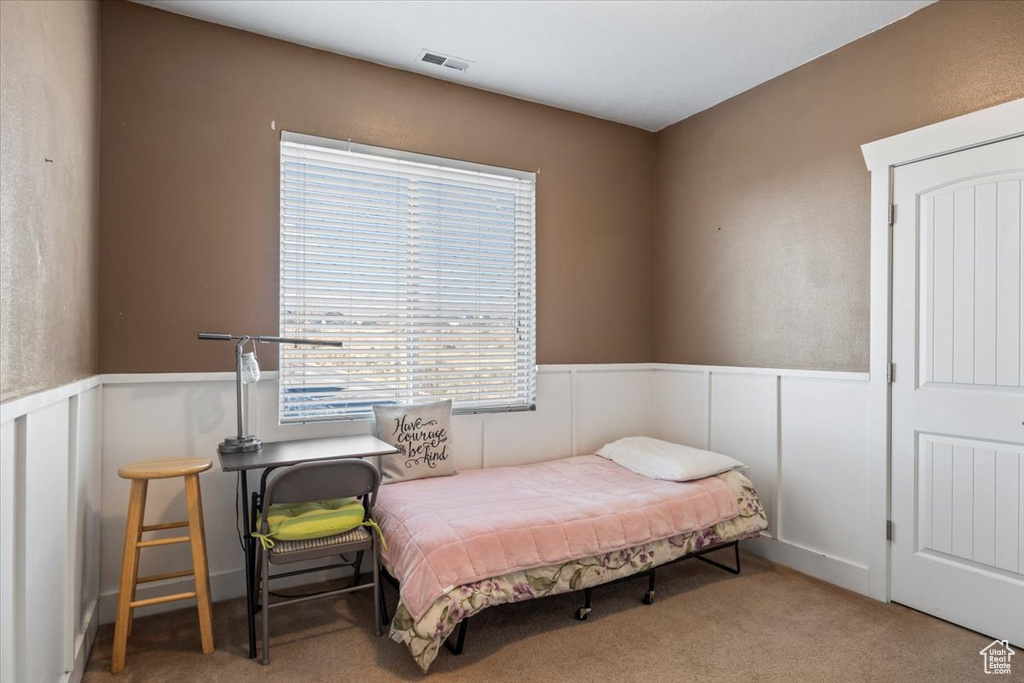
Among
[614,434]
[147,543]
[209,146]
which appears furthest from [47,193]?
[614,434]

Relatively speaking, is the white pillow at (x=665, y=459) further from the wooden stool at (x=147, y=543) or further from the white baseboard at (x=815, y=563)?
the wooden stool at (x=147, y=543)

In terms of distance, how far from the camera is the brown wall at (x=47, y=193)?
4.38ft

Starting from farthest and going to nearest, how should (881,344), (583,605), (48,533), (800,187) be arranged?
1. (800,187)
2. (881,344)
3. (583,605)
4. (48,533)

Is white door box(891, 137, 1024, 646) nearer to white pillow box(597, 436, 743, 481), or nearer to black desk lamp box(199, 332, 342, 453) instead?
white pillow box(597, 436, 743, 481)

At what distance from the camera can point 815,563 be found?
119 inches

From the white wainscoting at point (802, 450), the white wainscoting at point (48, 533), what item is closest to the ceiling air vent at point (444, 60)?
the white wainscoting at point (48, 533)

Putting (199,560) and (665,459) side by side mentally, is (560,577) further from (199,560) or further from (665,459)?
(199,560)

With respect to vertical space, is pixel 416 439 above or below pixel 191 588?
above

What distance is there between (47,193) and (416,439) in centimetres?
186

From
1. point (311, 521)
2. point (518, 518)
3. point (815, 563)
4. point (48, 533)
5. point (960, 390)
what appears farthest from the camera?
point (815, 563)

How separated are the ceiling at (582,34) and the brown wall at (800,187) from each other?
0.60 ft

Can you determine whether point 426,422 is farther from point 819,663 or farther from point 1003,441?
point 1003,441

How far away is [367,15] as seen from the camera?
106 inches

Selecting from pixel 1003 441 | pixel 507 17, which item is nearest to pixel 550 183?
pixel 507 17
